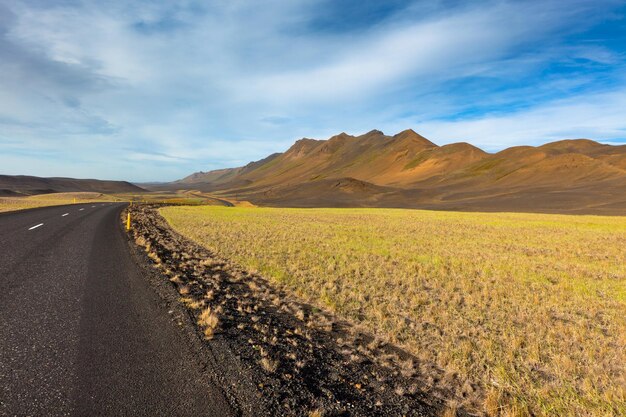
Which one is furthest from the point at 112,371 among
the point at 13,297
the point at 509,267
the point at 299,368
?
the point at 509,267

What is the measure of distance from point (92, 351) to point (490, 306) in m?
9.35

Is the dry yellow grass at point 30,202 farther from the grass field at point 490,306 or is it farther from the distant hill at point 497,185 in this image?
the distant hill at point 497,185

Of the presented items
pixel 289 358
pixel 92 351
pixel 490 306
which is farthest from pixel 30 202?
pixel 490 306

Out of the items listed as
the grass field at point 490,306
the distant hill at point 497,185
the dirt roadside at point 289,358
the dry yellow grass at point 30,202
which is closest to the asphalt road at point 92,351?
the dirt roadside at point 289,358

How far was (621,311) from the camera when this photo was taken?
8672 mm

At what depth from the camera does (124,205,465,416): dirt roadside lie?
4.07 meters

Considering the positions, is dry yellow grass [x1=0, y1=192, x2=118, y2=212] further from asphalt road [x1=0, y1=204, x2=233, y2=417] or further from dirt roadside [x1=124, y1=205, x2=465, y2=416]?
dirt roadside [x1=124, y1=205, x2=465, y2=416]

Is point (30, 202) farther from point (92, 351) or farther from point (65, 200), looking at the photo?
point (92, 351)

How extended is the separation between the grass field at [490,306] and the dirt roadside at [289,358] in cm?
77

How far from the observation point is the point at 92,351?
4.68 meters

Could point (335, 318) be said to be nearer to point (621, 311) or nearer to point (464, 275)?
point (464, 275)

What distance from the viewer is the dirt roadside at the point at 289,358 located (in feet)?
13.4

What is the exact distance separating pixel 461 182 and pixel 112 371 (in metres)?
147

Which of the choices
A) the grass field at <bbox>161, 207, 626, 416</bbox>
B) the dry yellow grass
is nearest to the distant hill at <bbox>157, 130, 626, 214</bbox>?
the dry yellow grass
